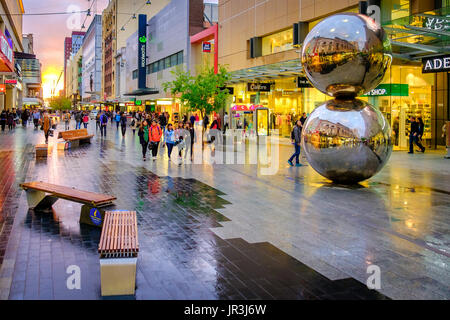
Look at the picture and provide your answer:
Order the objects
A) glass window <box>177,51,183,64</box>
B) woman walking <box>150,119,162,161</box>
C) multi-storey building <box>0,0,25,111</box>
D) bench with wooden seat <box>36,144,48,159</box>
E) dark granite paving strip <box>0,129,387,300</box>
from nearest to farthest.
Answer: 1. dark granite paving strip <box>0,129,387,300</box>
2. woman walking <box>150,119,162,161</box>
3. bench with wooden seat <box>36,144,48,159</box>
4. multi-storey building <box>0,0,25,111</box>
5. glass window <box>177,51,183,64</box>

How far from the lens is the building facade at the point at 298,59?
1977 cm

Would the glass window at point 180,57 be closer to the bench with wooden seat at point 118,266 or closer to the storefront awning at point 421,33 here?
the storefront awning at point 421,33

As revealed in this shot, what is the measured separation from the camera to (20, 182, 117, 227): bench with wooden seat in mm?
7227

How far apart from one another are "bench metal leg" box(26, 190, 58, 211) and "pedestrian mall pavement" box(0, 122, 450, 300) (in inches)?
9.1

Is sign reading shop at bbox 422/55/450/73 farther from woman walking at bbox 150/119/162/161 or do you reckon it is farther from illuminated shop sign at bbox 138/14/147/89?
illuminated shop sign at bbox 138/14/147/89

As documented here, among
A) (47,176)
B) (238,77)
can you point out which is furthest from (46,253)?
(238,77)

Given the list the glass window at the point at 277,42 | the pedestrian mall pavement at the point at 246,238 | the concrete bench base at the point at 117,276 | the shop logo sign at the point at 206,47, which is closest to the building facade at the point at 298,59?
the glass window at the point at 277,42

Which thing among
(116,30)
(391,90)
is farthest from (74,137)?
(116,30)

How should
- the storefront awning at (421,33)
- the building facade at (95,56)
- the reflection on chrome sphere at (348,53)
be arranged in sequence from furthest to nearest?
the building facade at (95,56) → the storefront awning at (421,33) → the reflection on chrome sphere at (348,53)

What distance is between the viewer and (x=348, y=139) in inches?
411

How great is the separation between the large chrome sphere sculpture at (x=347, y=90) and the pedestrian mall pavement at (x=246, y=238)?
2.81 ft

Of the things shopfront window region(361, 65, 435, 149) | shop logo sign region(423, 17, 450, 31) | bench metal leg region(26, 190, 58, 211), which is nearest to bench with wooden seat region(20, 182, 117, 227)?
bench metal leg region(26, 190, 58, 211)

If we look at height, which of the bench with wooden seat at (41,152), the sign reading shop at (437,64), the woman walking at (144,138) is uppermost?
the sign reading shop at (437,64)
